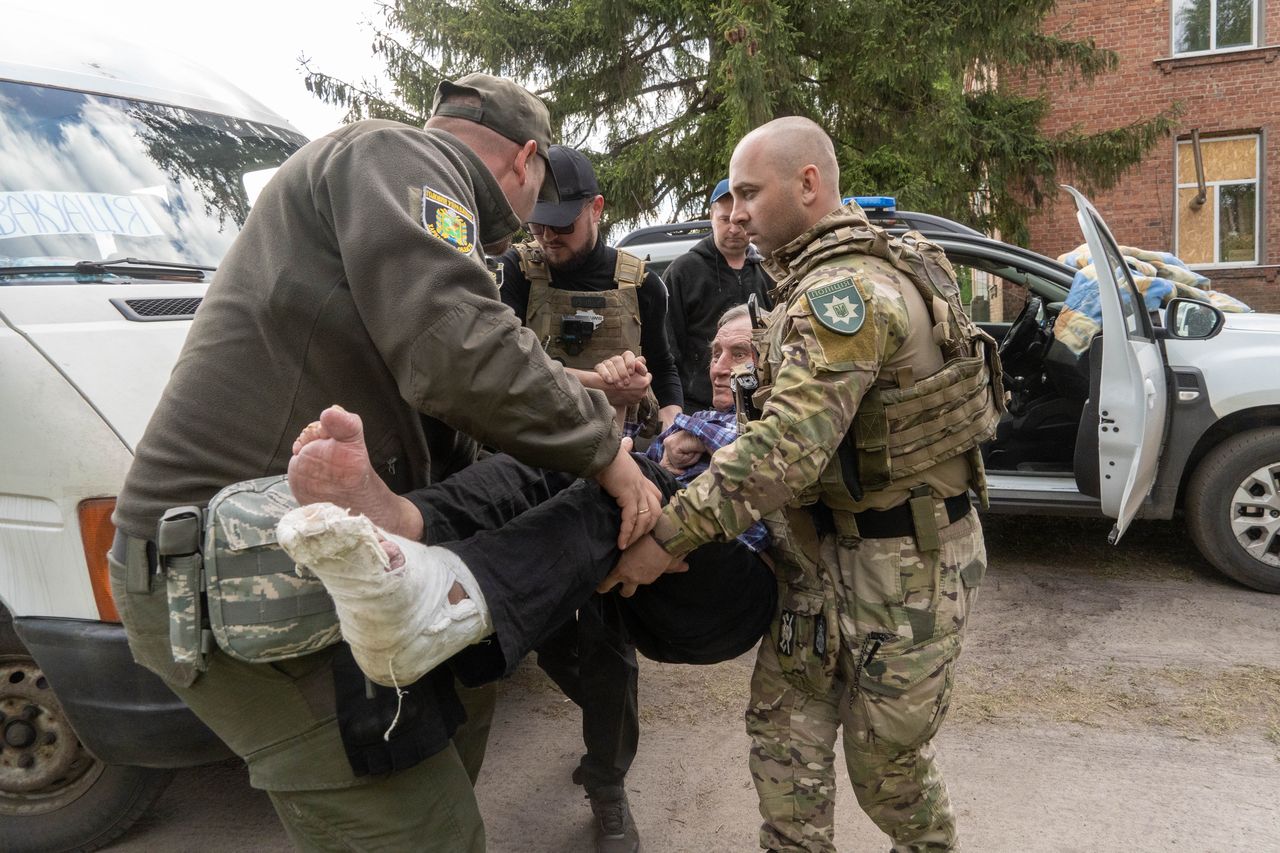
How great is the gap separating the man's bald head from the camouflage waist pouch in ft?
4.56

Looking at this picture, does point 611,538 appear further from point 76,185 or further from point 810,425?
point 76,185

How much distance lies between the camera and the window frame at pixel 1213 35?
14.9 meters

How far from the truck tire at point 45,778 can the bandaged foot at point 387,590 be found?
1919 millimetres

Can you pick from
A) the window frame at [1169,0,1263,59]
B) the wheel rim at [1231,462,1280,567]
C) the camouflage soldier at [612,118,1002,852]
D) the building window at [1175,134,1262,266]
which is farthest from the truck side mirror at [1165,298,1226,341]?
the window frame at [1169,0,1263,59]

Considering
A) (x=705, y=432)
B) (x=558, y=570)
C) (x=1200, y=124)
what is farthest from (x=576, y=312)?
(x=1200, y=124)

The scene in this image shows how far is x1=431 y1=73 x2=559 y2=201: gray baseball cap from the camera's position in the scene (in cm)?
195

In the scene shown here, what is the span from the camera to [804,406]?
79.7 inches

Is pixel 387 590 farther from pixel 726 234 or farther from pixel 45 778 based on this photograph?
pixel 726 234

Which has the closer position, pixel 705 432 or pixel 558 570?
pixel 558 570

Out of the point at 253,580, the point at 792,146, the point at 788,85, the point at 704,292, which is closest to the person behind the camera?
the point at 253,580

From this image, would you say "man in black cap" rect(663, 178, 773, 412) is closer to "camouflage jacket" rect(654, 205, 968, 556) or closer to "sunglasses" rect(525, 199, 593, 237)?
"sunglasses" rect(525, 199, 593, 237)

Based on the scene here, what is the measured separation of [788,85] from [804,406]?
32.4 feet

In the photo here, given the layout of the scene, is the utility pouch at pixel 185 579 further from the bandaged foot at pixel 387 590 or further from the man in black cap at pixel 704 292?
the man in black cap at pixel 704 292

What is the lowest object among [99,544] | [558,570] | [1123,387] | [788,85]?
[1123,387]
